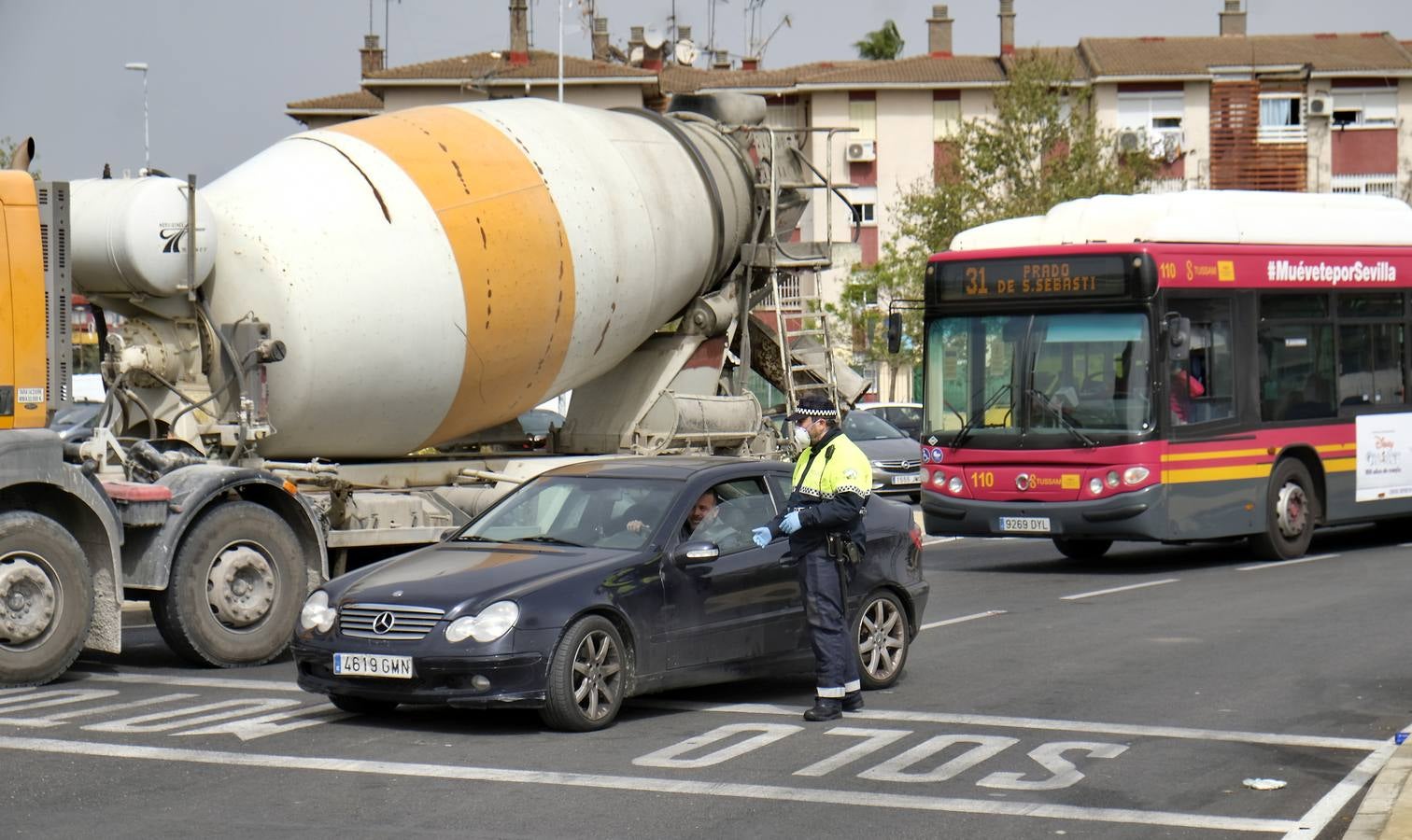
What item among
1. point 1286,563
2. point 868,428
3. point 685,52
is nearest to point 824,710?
point 1286,563

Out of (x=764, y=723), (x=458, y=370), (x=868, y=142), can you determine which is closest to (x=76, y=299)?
(x=458, y=370)

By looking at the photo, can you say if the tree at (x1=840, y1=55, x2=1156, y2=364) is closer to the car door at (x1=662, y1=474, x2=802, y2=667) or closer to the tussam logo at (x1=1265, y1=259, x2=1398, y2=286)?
the tussam logo at (x1=1265, y1=259, x2=1398, y2=286)

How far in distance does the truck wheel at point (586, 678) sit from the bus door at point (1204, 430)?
29.0 ft

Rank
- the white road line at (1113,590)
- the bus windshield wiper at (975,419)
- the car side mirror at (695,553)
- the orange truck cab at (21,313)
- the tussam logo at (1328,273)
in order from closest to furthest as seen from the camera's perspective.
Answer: the car side mirror at (695,553) < the orange truck cab at (21,313) < the white road line at (1113,590) < the bus windshield wiper at (975,419) < the tussam logo at (1328,273)

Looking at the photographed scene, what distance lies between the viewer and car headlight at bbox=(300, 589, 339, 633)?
9.68 m

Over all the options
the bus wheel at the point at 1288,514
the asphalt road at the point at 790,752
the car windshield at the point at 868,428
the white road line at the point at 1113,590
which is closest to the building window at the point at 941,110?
the car windshield at the point at 868,428

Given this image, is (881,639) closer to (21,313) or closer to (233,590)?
(233,590)

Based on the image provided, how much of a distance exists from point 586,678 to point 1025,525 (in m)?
8.87

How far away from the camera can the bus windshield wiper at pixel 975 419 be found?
17.9m

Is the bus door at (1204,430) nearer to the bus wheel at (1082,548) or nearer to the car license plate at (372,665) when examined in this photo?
the bus wheel at (1082,548)

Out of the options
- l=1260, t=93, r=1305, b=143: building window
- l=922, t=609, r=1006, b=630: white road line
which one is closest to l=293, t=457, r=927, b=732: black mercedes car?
l=922, t=609, r=1006, b=630: white road line

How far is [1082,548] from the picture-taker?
779 inches

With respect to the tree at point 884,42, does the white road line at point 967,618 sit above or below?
below

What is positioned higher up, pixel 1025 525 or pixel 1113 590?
pixel 1025 525
